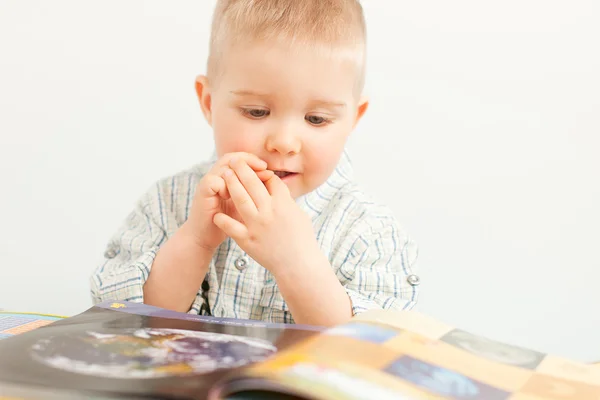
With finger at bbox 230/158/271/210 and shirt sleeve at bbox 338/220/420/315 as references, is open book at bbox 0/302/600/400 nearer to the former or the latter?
finger at bbox 230/158/271/210

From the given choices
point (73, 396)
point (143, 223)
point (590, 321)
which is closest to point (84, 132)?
point (143, 223)

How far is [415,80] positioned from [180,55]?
0.56 meters

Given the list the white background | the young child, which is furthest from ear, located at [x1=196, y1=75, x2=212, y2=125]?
the white background

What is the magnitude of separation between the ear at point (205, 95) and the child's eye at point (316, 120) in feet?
0.57

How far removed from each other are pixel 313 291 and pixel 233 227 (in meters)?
0.12

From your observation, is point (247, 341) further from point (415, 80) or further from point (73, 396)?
point (415, 80)

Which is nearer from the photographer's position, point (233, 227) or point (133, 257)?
point (233, 227)

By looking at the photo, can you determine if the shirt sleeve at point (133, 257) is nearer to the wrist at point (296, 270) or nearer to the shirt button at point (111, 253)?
the shirt button at point (111, 253)

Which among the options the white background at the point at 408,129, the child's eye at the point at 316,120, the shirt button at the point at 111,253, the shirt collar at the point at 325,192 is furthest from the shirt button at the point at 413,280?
the white background at the point at 408,129

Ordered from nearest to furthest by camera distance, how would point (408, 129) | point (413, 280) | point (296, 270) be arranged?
point (296, 270), point (413, 280), point (408, 129)

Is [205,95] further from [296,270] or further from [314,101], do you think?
[296,270]

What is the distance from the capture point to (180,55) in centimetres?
182

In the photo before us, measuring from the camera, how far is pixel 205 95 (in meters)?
1.09

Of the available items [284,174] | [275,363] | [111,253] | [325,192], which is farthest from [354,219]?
[275,363]
